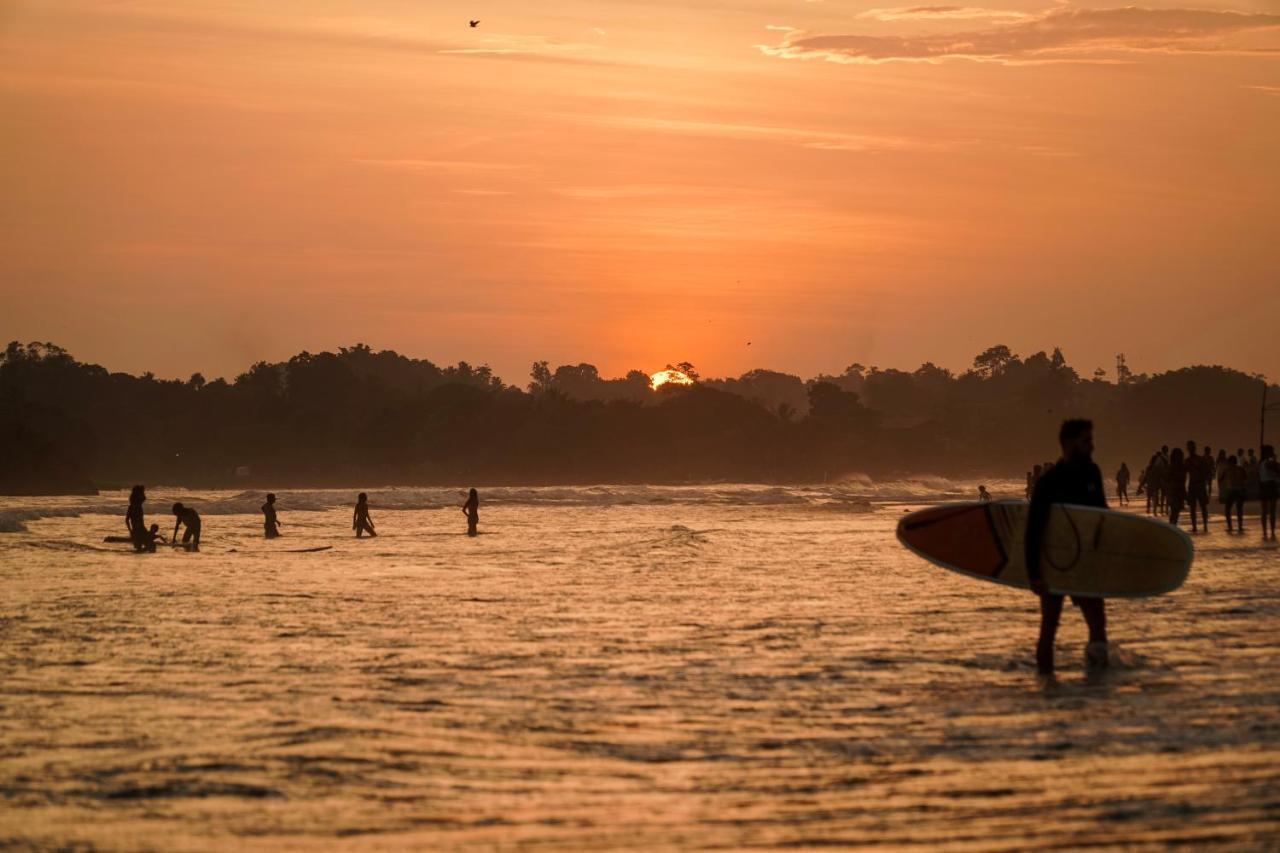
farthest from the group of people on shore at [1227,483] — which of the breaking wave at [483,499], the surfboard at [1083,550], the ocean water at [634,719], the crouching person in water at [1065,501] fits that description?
the breaking wave at [483,499]

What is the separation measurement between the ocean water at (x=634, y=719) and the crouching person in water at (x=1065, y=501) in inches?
9.5

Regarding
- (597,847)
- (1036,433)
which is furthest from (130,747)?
(1036,433)

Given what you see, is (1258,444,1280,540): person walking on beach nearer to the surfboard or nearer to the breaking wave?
the surfboard

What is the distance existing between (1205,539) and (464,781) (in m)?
24.1

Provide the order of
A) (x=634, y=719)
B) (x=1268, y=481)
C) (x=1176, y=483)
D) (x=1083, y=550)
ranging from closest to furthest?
(x=634, y=719) < (x=1083, y=550) < (x=1268, y=481) < (x=1176, y=483)

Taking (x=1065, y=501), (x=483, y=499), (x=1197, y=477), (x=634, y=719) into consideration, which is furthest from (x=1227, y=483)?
(x=483, y=499)

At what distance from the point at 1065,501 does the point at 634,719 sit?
4.19m

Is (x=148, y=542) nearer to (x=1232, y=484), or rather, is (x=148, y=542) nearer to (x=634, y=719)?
(x=1232, y=484)

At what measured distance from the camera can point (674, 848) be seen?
642 cm

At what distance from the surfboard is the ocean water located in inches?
22.8

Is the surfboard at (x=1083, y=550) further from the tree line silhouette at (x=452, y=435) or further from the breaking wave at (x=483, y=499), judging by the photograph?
the tree line silhouette at (x=452, y=435)

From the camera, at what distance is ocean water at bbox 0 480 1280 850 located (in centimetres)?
687

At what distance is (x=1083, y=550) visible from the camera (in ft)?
40.3

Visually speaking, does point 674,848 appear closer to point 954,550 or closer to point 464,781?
point 464,781
